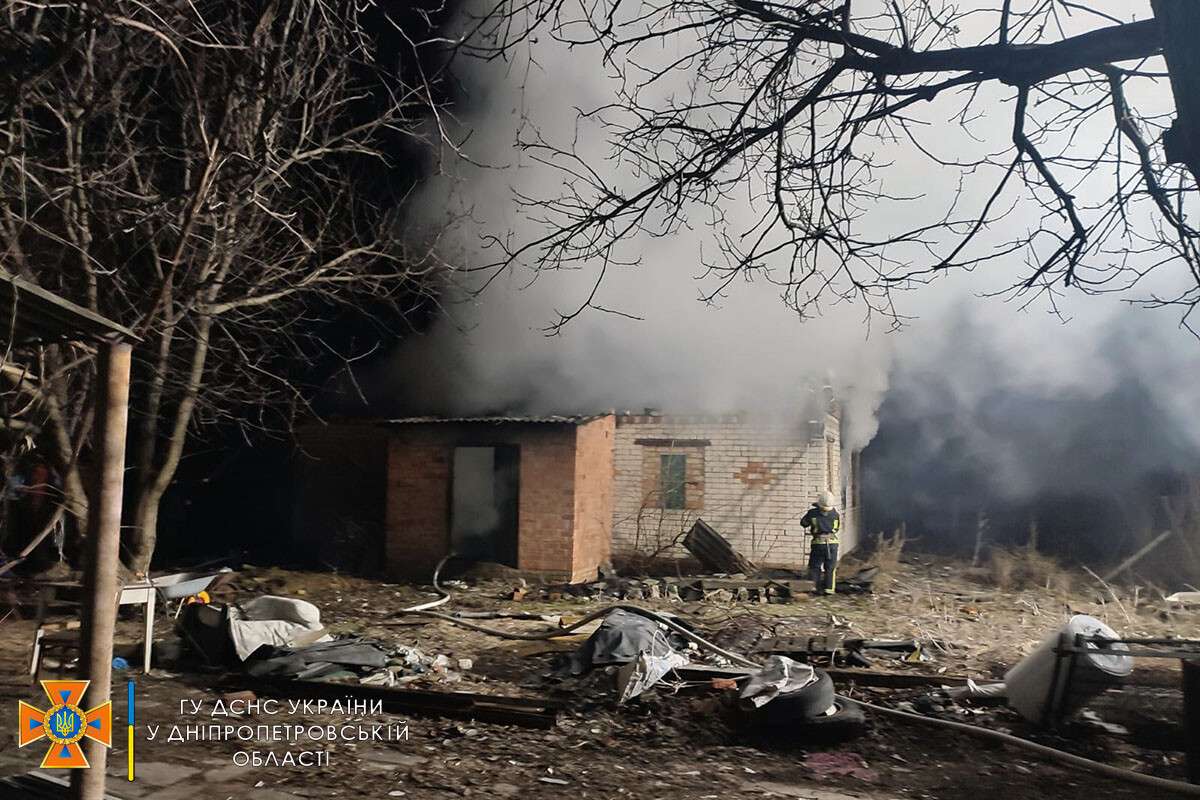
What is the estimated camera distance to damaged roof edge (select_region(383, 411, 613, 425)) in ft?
45.0

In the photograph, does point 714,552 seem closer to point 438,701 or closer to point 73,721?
point 438,701

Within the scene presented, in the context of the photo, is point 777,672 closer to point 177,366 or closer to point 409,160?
point 177,366

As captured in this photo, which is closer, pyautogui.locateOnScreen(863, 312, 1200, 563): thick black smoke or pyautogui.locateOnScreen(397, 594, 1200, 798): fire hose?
pyautogui.locateOnScreen(397, 594, 1200, 798): fire hose

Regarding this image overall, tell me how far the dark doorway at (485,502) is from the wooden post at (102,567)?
1116 cm

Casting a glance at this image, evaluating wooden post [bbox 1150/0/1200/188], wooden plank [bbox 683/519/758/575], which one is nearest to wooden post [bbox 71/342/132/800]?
wooden post [bbox 1150/0/1200/188]

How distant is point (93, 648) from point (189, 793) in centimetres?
165

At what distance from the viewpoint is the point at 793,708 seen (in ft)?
18.0

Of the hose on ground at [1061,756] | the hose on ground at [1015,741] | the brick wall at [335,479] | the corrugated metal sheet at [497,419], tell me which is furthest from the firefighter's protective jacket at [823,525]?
the brick wall at [335,479]

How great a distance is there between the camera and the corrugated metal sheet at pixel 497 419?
540 inches

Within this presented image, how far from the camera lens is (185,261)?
28.5 ft

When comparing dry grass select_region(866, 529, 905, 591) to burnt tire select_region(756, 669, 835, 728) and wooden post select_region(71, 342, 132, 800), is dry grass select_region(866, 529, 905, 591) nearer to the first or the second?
burnt tire select_region(756, 669, 835, 728)

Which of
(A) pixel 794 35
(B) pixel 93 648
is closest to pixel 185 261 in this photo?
(B) pixel 93 648

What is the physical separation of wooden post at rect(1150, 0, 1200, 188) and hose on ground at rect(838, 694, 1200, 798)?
3.56 meters

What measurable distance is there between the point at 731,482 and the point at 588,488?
8.61 feet
